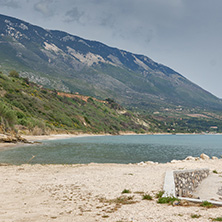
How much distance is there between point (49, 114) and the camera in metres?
104

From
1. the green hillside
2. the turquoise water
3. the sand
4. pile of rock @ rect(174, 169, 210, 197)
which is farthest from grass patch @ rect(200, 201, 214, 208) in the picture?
the green hillside

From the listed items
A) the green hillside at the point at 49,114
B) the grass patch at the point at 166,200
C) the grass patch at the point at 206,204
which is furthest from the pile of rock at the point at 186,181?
the green hillside at the point at 49,114

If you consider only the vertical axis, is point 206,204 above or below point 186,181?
above

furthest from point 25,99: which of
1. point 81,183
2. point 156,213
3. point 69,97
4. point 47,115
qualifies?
point 156,213

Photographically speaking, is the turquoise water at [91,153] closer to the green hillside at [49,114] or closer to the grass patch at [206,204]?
the green hillside at [49,114]

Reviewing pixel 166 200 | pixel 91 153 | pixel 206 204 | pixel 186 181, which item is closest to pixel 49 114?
pixel 91 153

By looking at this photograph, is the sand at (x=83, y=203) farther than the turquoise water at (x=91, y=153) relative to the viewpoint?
No

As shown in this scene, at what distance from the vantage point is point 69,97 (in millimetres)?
162375

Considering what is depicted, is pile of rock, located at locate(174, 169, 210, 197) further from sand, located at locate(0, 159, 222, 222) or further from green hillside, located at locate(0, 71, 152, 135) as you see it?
green hillside, located at locate(0, 71, 152, 135)

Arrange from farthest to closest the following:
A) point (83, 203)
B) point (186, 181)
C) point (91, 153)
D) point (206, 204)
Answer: point (91, 153), point (186, 181), point (83, 203), point (206, 204)

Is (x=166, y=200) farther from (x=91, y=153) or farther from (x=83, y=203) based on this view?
(x=91, y=153)

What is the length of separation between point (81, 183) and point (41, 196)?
3546mm

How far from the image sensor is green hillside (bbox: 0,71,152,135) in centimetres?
7480

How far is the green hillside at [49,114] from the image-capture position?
7480 centimetres
